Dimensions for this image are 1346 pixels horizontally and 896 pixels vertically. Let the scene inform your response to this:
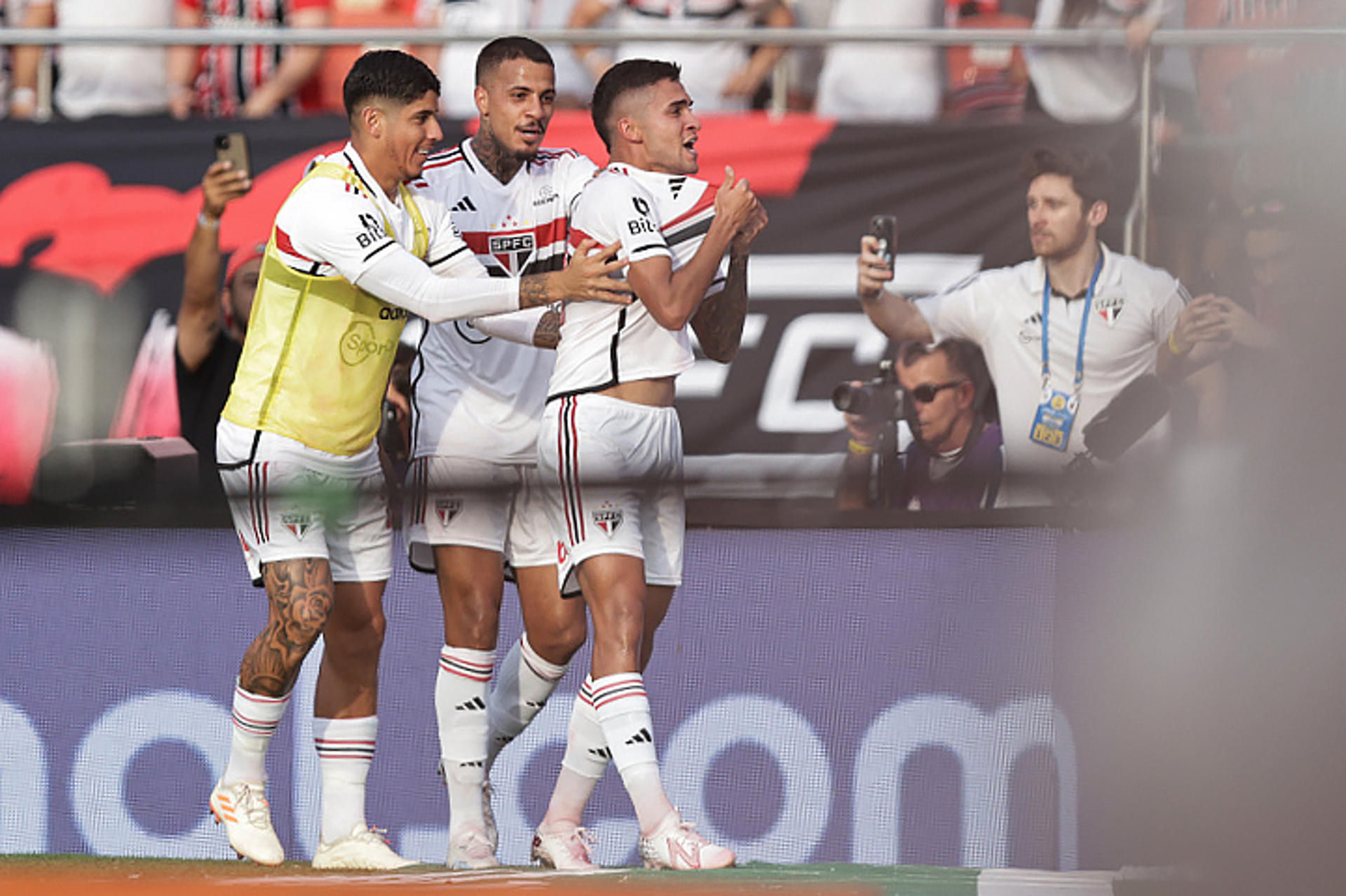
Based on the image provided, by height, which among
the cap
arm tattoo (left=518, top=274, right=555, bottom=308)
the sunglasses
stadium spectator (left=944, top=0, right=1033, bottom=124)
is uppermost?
stadium spectator (left=944, top=0, right=1033, bottom=124)

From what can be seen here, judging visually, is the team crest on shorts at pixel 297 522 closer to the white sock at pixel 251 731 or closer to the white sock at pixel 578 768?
the white sock at pixel 251 731

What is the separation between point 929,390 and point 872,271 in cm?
43

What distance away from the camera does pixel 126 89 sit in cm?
641

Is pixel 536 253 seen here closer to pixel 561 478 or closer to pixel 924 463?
pixel 561 478

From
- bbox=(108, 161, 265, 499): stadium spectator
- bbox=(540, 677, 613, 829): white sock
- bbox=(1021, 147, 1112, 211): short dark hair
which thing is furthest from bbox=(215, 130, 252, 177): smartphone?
bbox=(1021, 147, 1112, 211): short dark hair

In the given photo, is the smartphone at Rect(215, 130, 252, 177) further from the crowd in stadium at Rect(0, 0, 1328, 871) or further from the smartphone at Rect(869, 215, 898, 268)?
the smartphone at Rect(869, 215, 898, 268)

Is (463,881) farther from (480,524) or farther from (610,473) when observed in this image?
(480,524)

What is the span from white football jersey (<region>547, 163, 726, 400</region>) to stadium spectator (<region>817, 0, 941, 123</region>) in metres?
1.75

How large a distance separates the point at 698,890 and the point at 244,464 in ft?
5.64

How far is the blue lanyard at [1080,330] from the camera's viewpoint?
5449 millimetres

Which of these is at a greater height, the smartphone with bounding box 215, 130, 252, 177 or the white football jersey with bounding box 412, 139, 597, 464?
the smartphone with bounding box 215, 130, 252, 177

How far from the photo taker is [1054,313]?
556 cm

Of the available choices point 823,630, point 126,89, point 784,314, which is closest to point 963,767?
point 823,630

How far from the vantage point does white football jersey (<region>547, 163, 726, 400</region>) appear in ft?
14.2
